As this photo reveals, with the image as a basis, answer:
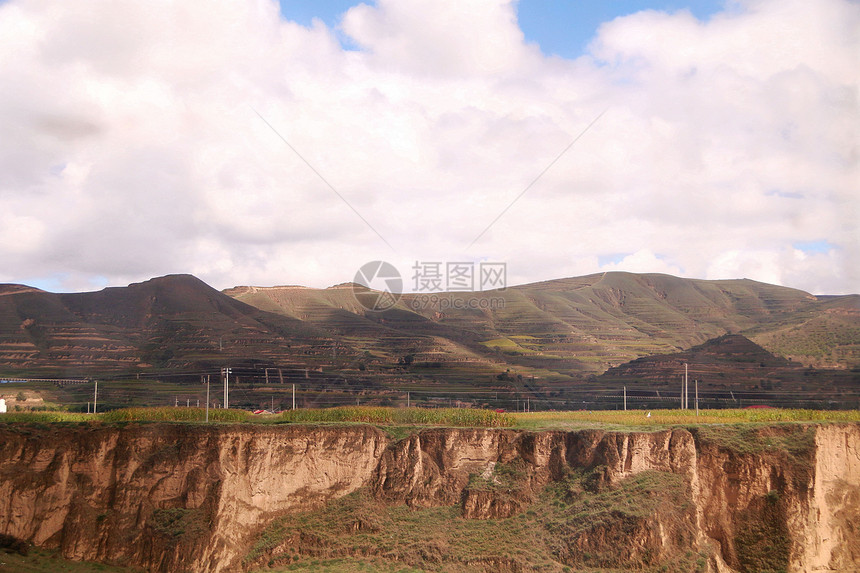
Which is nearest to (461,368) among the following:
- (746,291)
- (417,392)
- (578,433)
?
(417,392)

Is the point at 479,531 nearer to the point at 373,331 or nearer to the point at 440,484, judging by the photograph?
the point at 440,484

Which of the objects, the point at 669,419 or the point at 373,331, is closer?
the point at 669,419

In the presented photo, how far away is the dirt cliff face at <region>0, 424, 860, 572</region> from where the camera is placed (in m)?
34.9

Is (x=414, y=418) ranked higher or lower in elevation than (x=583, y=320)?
lower

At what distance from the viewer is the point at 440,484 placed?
38.5m

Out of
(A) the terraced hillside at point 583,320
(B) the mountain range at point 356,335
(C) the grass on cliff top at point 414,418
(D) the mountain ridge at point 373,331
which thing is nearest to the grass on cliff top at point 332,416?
(C) the grass on cliff top at point 414,418

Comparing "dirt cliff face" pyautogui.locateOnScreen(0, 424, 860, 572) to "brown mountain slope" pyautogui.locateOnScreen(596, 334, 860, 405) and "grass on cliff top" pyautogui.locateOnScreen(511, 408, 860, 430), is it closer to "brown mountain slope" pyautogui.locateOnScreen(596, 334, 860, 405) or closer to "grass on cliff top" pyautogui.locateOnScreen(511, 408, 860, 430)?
"grass on cliff top" pyautogui.locateOnScreen(511, 408, 860, 430)

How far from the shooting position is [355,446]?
39.2m

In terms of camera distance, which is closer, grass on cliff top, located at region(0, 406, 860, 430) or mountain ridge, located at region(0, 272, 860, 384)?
grass on cliff top, located at region(0, 406, 860, 430)

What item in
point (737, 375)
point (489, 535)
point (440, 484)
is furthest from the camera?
point (737, 375)

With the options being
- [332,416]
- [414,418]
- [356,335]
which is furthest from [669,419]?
[356,335]

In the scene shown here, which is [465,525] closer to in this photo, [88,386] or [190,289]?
[88,386]

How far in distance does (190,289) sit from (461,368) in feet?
144

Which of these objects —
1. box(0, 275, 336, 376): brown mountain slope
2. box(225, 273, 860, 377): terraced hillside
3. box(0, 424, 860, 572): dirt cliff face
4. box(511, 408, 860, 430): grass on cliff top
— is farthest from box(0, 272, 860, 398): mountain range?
box(0, 424, 860, 572): dirt cliff face
